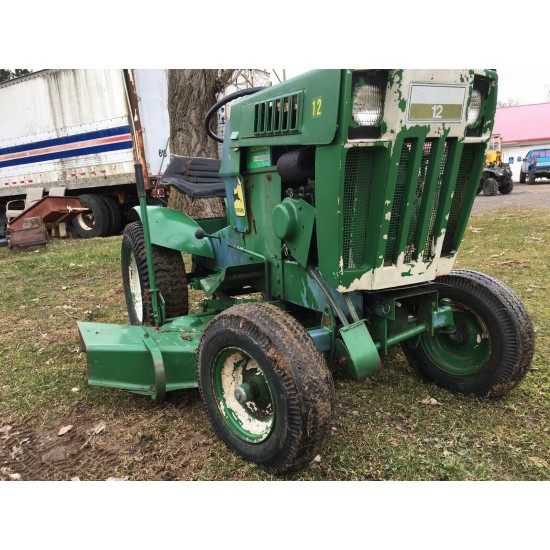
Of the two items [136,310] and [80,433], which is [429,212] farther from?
[136,310]

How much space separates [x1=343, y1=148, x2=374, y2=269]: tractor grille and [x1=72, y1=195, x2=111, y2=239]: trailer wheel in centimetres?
968

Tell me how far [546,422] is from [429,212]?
4.33 feet

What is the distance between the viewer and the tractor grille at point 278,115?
96.0 inches

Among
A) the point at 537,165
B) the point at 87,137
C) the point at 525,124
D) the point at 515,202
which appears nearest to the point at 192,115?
the point at 87,137

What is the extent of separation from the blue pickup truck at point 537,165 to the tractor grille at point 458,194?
2586 cm

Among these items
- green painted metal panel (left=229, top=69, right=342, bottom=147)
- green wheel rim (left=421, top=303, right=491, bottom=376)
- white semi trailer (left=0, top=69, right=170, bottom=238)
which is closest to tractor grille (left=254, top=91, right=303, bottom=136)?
green painted metal panel (left=229, top=69, right=342, bottom=147)

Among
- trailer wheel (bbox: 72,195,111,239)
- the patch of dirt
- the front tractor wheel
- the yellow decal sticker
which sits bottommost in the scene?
the front tractor wheel

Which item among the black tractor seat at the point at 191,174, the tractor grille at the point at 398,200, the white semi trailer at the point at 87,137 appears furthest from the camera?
the white semi trailer at the point at 87,137

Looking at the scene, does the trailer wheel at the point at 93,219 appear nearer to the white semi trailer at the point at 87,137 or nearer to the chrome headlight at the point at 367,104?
the white semi trailer at the point at 87,137

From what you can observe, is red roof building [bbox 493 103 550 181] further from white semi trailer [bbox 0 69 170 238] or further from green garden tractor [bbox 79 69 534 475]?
green garden tractor [bbox 79 69 534 475]

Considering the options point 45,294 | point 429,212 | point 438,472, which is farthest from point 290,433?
point 45,294

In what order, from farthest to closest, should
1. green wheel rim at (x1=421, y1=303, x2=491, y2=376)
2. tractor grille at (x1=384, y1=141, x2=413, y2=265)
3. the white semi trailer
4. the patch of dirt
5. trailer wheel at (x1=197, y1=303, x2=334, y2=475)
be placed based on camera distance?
the white semi trailer → green wheel rim at (x1=421, y1=303, x2=491, y2=376) → the patch of dirt → tractor grille at (x1=384, y1=141, x2=413, y2=265) → trailer wheel at (x1=197, y1=303, x2=334, y2=475)

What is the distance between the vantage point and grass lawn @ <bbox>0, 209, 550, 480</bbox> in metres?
2.42

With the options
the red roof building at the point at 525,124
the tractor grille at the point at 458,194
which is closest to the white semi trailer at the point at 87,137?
the tractor grille at the point at 458,194
